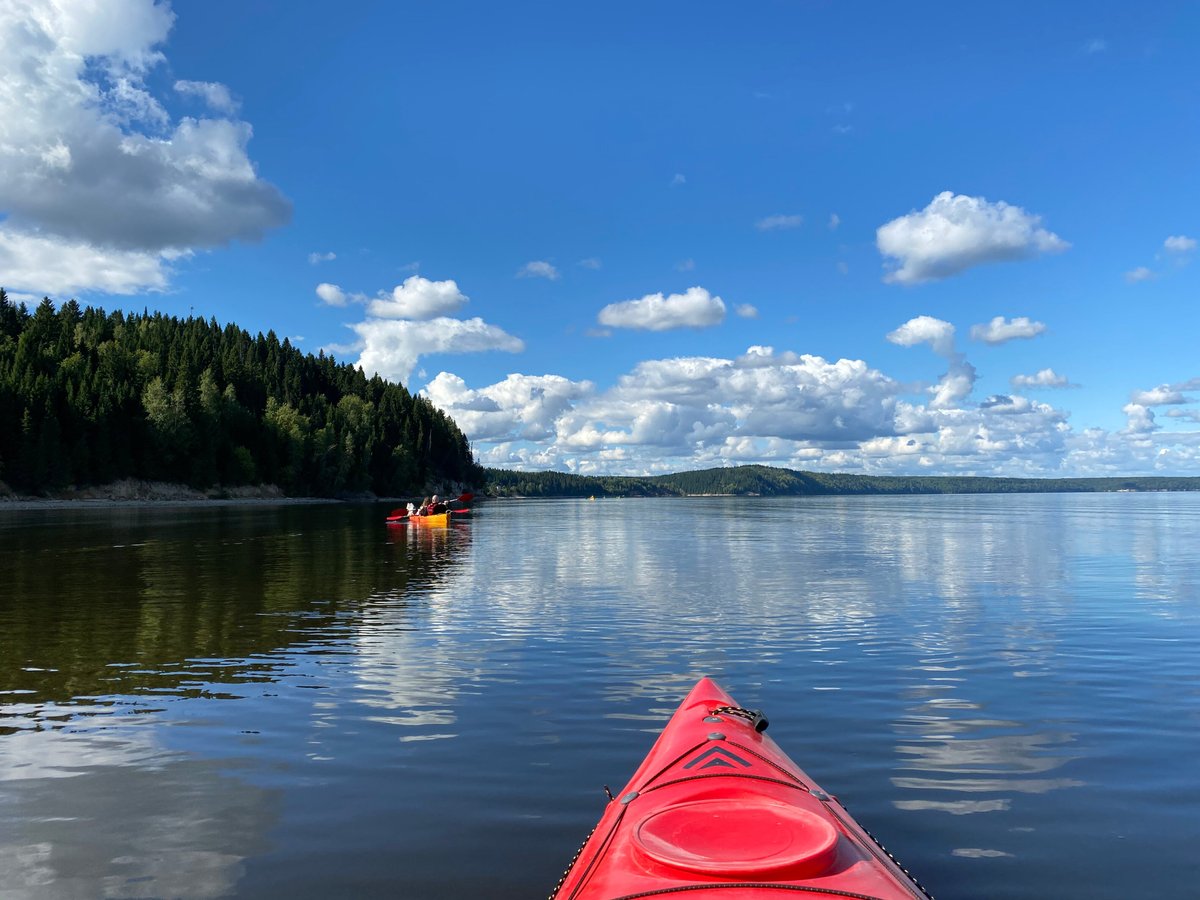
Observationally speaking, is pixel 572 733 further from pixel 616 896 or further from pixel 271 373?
pixel 271 373

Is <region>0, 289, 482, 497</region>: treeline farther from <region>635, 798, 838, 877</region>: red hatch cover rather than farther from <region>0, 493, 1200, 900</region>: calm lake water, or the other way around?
<region>635, 798, 838, 877</region>: red hatch cover

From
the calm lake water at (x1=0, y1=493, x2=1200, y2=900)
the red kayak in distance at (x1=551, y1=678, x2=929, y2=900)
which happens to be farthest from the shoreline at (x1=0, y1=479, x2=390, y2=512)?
the red kayak in distance at (x1=551, y1=678, x2=929, y2=900)

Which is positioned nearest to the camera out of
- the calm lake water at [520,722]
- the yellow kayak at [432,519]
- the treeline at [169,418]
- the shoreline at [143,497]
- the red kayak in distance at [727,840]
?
the red kayak in distance at [727,840]

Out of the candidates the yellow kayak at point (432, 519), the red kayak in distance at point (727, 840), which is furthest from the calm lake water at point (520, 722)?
the yellow kayak at point (432, 519)

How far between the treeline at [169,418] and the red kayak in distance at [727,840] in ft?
381

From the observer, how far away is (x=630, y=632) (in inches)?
816

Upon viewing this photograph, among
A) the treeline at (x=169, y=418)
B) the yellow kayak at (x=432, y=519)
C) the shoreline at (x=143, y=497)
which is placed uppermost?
the treeline at (x=169, y=418)

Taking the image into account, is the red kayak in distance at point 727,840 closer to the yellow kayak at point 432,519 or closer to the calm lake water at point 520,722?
the calm lake water at point 520,722

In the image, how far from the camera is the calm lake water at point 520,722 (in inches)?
302

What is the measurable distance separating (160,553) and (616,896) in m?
42.9

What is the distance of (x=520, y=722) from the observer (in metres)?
12.4

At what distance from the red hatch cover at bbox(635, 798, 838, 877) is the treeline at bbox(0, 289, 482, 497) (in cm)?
11692

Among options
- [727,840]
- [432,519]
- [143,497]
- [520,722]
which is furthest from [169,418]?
[727,840]

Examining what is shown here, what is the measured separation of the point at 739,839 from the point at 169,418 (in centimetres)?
13444
